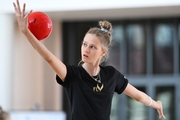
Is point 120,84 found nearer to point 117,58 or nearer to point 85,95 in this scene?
point 85,95

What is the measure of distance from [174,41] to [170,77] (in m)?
0.61

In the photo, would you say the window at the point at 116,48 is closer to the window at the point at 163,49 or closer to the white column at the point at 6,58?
the window at the point at 163,49

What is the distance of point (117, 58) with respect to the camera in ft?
24.5

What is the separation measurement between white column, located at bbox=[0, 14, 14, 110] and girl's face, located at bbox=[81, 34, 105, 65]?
4.48 m

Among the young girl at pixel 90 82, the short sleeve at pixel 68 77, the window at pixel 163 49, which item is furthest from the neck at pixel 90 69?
the window at pixel 163 49

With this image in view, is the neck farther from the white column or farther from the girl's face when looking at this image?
the white column

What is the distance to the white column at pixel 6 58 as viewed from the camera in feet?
22.3

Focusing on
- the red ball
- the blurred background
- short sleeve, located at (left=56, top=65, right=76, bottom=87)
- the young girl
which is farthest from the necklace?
the blurred background

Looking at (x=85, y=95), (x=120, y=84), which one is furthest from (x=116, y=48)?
(x=85, y=95)

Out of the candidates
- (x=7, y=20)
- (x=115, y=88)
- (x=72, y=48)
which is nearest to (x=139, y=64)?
(x=72, y=48)

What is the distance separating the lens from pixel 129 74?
7.43 meters

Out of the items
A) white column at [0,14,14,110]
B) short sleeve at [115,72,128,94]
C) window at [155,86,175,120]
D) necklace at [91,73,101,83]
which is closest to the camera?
necklace at [91,73,101,83]

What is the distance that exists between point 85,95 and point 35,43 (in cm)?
47

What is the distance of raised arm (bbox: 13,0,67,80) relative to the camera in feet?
6.81
